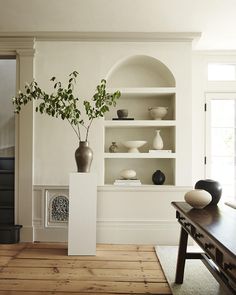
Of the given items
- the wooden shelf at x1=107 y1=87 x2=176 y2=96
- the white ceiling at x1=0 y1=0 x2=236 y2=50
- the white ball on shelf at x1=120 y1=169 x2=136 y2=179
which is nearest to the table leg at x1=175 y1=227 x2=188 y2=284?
the white ball on shelf at x1=120 y1=169 x2=136 y2=179

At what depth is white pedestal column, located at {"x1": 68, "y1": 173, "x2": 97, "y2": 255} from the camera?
3887 millimetres

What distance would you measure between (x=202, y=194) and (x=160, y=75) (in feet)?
8.99

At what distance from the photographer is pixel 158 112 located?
4672mm

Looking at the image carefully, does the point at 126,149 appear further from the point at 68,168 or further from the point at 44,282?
the point at 44,282

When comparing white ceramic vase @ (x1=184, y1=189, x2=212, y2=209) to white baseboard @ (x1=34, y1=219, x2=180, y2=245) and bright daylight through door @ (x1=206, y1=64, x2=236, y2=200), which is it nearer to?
white baseboard @ (x1=34, y1=219, x2=180, y2=245)

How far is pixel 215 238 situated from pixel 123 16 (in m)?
3.01

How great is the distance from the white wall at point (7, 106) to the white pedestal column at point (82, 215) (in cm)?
300

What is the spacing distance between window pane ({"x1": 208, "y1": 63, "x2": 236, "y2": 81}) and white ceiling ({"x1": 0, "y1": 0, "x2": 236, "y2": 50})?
0.58m

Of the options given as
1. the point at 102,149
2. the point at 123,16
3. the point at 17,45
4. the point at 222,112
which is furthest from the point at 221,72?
the point at 17,45

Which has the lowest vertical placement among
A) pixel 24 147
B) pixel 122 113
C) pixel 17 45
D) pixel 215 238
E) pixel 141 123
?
pixel 215 238

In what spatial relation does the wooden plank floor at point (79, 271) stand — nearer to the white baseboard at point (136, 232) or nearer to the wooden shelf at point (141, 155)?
the white baseboard at point (136, 232)

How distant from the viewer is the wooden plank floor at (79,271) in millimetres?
2912

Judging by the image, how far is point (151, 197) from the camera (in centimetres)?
450

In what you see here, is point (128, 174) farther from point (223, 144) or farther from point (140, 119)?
point (223, 144)
